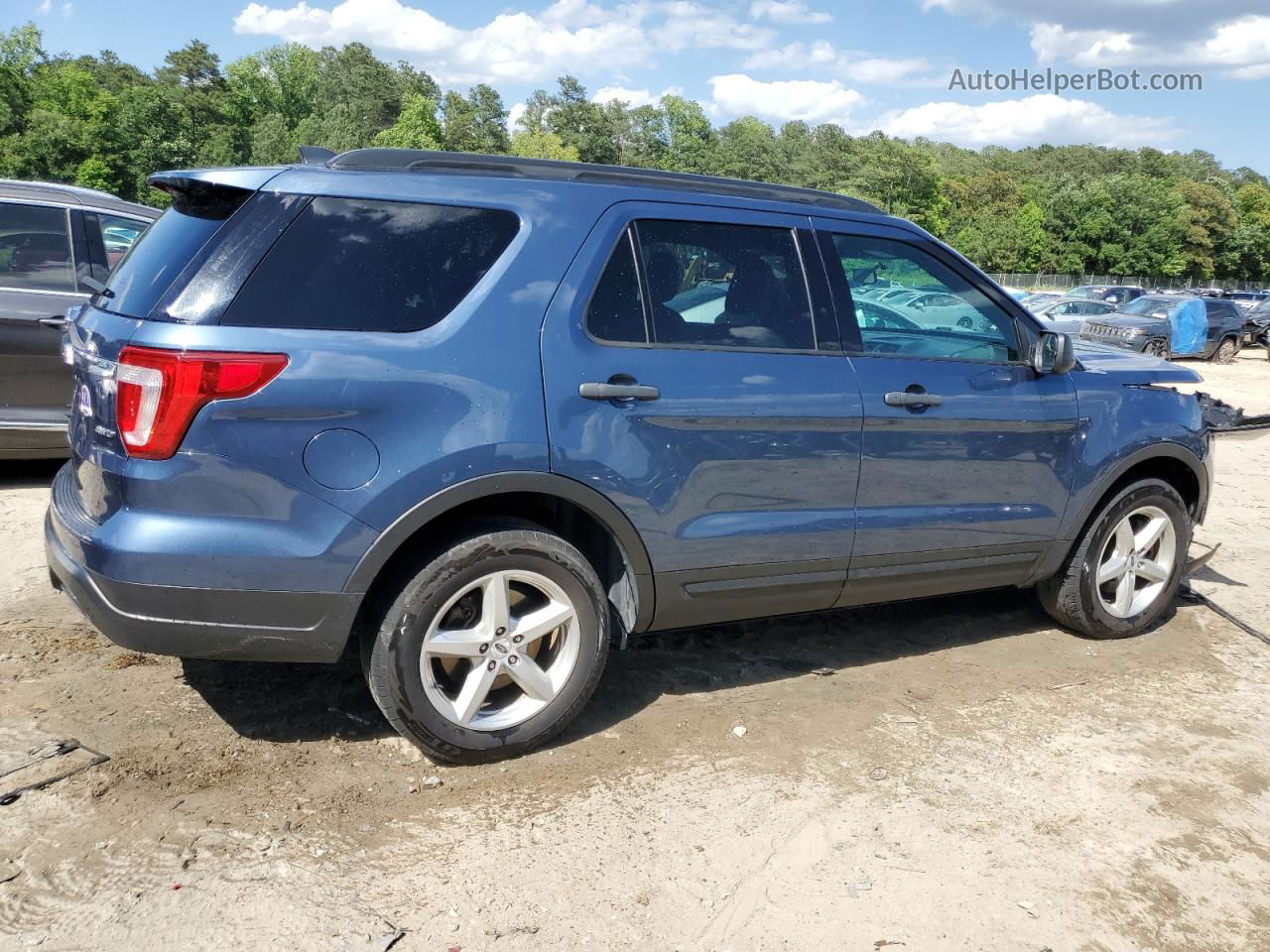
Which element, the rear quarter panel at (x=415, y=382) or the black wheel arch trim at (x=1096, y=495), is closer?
the rear quarter panel at (x=415, y=382)

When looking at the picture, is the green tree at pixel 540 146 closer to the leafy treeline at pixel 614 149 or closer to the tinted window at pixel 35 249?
the leafy treeline at pixel 614 149

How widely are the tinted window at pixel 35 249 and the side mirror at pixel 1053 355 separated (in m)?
5.74

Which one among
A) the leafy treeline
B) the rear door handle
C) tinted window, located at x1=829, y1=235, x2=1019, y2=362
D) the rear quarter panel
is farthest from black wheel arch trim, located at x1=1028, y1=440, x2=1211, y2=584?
the leafy treeline

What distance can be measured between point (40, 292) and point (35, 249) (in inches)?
11.9

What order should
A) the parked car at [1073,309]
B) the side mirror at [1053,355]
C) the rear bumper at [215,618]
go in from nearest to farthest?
1. the rear bumper at [215,618]
2. the side mirror at [1053,355]
3. the parked car at [1073,309]

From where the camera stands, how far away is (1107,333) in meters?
22.1

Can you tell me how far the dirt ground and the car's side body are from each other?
470mm

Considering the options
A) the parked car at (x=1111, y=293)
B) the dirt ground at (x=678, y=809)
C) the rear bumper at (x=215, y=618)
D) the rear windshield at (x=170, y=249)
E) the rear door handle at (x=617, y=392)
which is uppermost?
the rear windshield at (x=170, y=249)

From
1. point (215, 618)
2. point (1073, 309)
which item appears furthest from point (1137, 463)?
point (1073, 309)

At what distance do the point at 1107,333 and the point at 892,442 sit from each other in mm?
20344

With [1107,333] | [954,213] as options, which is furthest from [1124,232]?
[1107,333]

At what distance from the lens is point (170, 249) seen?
3.30 metres

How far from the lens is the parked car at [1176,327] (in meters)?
22.8

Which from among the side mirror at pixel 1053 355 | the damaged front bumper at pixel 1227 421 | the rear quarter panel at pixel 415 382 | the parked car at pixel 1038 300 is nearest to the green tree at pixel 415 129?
the parked car at pixel 1038 300
